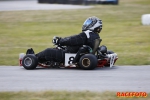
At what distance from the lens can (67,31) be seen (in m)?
20.7

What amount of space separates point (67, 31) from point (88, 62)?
11089 millimetres

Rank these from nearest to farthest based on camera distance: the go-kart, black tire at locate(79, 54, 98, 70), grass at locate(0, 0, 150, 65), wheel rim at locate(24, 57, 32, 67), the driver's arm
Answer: black tire at locate(79, 54, 98, 70) < the go-kart < the driver's arm < wheel rim at locate(24, 57, 32, 67) < grass at locate(0, 0, 150, 65)

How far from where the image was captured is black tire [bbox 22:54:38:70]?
9992mm

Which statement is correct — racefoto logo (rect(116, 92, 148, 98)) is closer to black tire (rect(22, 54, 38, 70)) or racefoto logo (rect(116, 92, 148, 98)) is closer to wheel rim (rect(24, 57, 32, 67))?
black tire (rect(22, 54, 38, 70))

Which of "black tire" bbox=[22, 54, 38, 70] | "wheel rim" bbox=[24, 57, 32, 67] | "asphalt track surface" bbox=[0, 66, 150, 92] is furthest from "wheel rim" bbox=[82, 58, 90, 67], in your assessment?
"wheel rim" bbox=[24, 57, 32, 67]

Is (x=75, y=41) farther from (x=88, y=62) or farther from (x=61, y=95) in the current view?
(x=61, y=95)

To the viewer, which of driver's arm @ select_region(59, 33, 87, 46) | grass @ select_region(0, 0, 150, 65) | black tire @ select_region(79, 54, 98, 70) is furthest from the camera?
grass @ select_region(0, 0, 150, 65)

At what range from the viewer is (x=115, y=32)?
19.8m

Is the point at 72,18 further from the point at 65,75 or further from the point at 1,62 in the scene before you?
the point at 65,75

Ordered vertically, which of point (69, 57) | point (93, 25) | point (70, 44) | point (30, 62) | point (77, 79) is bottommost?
point (77, 79)

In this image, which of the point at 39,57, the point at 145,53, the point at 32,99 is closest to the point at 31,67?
the point at 39,57

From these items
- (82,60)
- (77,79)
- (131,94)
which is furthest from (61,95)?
(82,60)

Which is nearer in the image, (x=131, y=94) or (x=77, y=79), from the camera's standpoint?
(x=131, y=94)

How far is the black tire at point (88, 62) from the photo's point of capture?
31.6 feet
